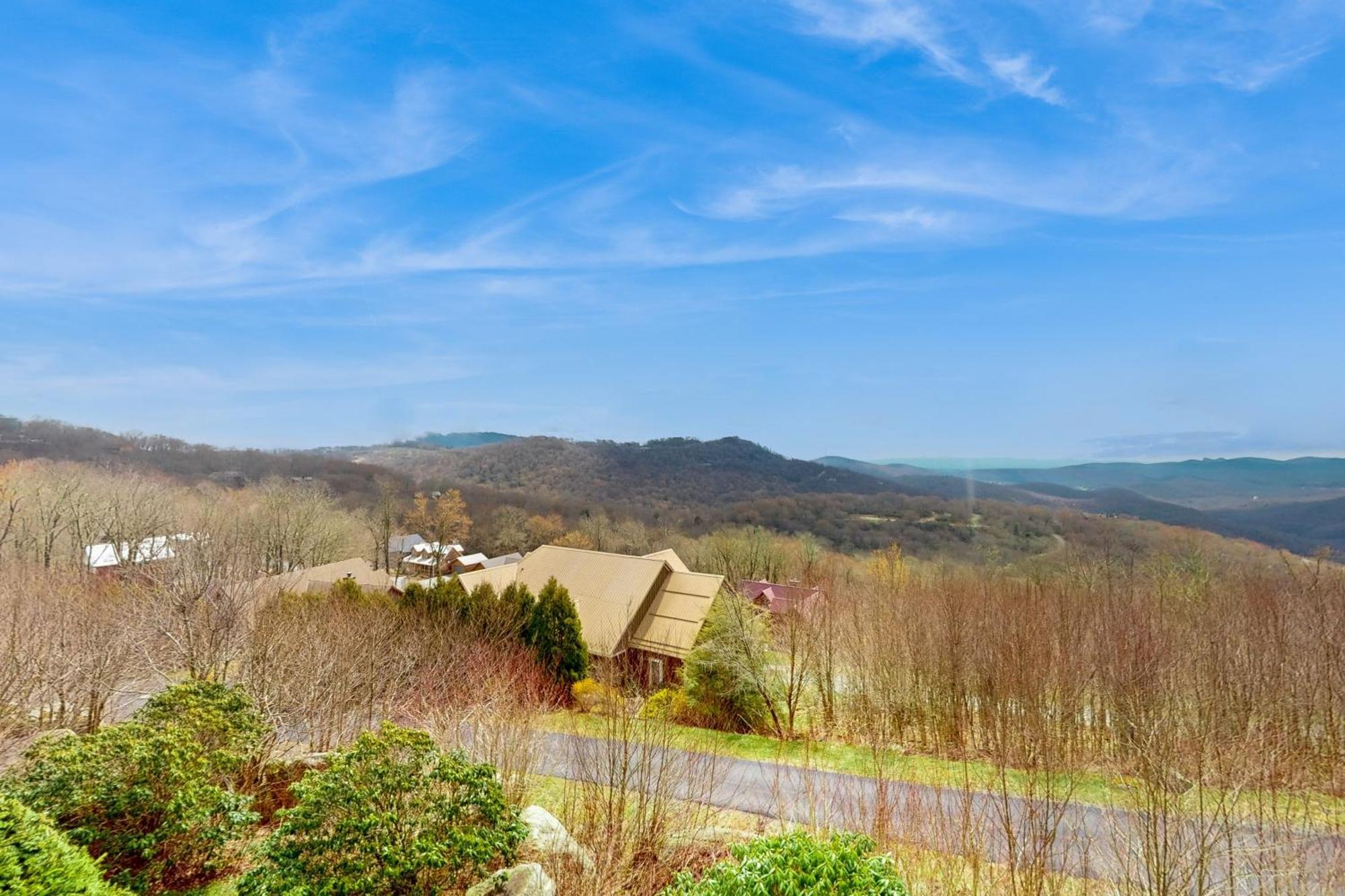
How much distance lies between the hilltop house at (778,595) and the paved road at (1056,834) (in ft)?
39.7

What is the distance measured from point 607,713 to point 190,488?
54.5 meters

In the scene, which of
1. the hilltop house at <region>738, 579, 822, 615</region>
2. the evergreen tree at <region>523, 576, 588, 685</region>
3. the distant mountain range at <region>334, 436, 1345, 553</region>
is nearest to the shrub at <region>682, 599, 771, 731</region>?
the hilltop house at <region>738, 579, 822, 615</region>

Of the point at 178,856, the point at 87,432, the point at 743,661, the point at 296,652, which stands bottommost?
the point at 743,661

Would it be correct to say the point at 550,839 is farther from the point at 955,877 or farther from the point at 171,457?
the point at 171,457

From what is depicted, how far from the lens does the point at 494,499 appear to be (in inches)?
3533

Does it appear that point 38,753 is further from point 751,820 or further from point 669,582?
point 669,582

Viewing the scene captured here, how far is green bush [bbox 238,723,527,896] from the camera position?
6.63 metres

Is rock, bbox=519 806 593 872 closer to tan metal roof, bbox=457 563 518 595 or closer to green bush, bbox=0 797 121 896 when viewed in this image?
green bush, bbox=0 797 121 896

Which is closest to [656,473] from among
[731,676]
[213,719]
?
[731,676]

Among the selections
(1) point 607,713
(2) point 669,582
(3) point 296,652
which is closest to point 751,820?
(1) point 607,713

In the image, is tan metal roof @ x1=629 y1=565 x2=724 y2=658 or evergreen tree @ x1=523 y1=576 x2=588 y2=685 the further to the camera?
tan metal roof @ x1=629 y1=565 x2=724 y2=658

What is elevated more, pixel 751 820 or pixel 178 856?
pixel 178 856

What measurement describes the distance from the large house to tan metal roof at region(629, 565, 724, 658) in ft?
0.11

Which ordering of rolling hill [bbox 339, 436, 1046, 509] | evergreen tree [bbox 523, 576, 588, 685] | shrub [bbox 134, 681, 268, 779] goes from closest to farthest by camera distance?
shrub [bbox 134, 681, 268, 779]
evergreen tree [bbox 523, 576, 588, 685]
rolling hill [bbox 339, 436, 1046, 509]
